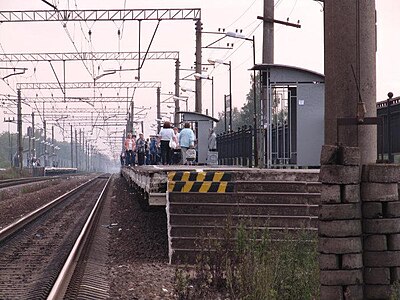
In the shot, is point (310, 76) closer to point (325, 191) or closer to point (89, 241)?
point (89, 241)

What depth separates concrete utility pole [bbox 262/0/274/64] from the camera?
23.1m

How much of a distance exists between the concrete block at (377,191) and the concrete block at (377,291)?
74 cm

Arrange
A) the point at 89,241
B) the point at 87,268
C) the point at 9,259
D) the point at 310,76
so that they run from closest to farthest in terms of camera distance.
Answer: the point at 87,268 → the point at 9,259 → the point at 89,241 → the point at 310,76

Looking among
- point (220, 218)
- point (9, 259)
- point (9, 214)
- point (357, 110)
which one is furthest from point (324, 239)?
point (9, 214)

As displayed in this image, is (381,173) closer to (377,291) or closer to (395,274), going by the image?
(395,274)

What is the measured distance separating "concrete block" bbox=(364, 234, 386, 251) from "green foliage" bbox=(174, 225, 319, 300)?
1058mm

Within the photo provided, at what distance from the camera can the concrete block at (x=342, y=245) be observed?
244 inches

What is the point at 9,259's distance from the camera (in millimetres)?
12906

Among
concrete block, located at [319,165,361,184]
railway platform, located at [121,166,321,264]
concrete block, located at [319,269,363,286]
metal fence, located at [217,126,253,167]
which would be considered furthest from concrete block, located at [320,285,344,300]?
metal fence, located at [217,126,253,167]

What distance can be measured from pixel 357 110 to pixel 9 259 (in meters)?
8.12

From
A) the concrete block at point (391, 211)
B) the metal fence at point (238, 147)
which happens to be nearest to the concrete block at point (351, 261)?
the concrete block at point (391, 211)

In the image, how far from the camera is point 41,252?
13805 mm

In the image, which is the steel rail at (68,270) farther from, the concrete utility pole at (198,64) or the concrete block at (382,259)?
the concrete utility pole at (198,64)

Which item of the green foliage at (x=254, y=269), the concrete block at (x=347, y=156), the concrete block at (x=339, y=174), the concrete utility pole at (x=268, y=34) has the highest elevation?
the concrete utility pole at (x=268, y=34)
